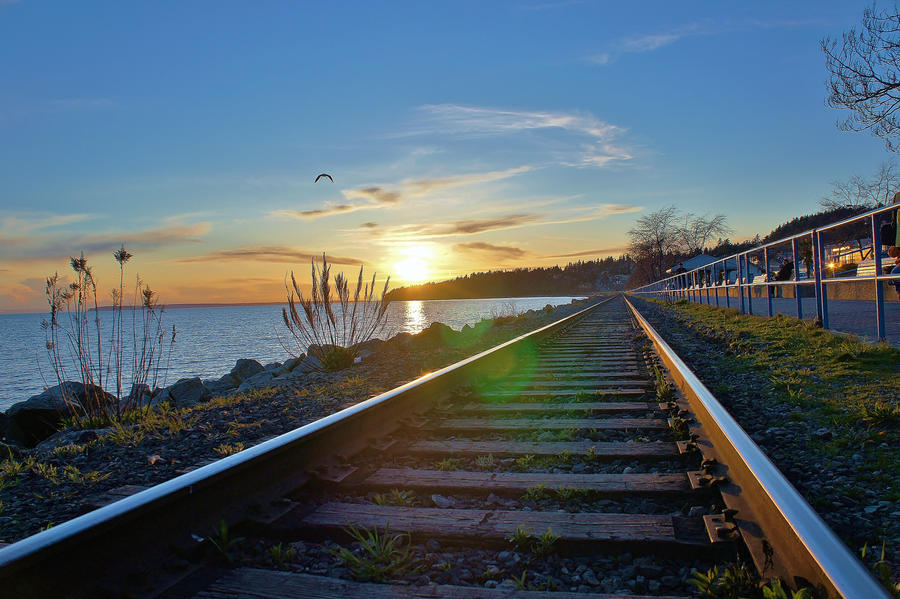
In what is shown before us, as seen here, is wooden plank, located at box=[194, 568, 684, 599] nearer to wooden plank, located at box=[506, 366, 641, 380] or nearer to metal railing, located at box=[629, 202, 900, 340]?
wooden plank, located at box=[506, 366, 641, 380]

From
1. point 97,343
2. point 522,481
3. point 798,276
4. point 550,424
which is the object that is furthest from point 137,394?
point 798,276

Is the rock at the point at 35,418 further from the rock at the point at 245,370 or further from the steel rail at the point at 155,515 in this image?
the steel rail at the point at 155,515

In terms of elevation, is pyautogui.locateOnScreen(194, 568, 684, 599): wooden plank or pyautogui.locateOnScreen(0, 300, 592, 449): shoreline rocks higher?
pyautogui.locateOnScreen(194, 568, 684, 599): wooden plank

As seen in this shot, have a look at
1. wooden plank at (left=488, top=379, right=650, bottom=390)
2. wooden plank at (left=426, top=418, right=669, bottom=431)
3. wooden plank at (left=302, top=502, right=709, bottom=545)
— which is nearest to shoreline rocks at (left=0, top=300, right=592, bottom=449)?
wooden plank at (left=426, top=418, right=669, bottom=431)

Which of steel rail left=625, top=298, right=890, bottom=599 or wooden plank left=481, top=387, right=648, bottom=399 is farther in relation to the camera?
wooden plank left=481, top=387, right=648, bottom=399

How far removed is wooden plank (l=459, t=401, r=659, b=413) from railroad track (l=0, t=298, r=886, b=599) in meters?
0.59

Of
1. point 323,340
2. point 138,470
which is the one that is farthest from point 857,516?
point 323,340

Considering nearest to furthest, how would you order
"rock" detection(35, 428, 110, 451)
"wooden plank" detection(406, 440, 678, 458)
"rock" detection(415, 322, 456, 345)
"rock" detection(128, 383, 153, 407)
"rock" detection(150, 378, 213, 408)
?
"wooden plank" detection(406, 440, 678, 458) → "rock" detection(35, 428, 110, 451) → "rock" detection(128, 383, 153, 407) → "rock" detection(150, 378, 213, 408) → "rock" detection(415, 322, 456, 345)

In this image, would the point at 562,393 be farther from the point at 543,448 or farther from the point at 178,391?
the point at 178,391

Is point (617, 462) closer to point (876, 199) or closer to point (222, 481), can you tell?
point (222, 481)

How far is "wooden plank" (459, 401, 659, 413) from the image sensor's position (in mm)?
3861

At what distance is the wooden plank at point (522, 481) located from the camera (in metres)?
2.25

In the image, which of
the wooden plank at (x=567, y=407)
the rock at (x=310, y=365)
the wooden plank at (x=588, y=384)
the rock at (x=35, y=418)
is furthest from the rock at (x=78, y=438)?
the rock at (x=310, y=365)

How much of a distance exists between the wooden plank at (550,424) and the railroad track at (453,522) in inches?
3.7
